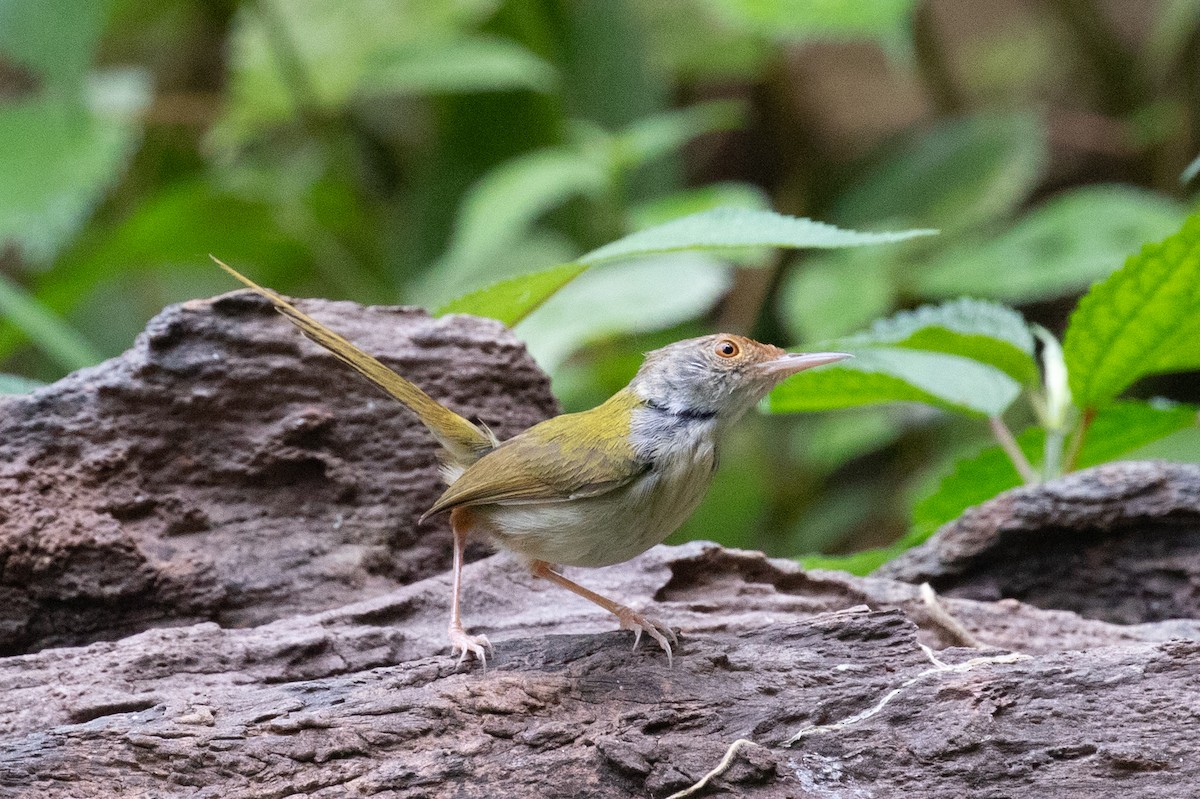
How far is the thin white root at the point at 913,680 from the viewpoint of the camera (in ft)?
8.31

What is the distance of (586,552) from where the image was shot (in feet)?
9.33

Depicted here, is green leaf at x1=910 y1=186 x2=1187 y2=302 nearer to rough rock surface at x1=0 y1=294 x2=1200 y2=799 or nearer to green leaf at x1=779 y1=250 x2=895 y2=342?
green leaf at x1=779 y1=250 x2=895 y2=342

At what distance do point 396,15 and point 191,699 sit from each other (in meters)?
6.01

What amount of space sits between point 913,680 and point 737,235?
1251 mm

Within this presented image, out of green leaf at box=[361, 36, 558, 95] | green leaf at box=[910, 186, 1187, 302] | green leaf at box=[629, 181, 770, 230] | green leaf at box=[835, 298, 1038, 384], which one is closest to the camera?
green leaf at box=[835, 298, 1038, 384]

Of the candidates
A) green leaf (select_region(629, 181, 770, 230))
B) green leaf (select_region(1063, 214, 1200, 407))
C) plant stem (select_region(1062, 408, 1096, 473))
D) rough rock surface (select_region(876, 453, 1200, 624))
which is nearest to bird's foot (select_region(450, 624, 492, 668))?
rough rock surface (select_region(876, 453, 1200, 624))

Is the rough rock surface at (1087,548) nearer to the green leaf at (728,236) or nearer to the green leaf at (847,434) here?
the green leaf at (728,236)

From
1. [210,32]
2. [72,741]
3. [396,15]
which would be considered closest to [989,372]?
[72,741]

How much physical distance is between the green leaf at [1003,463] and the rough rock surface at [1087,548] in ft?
1.01

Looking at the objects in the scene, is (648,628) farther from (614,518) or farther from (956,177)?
(956,177)

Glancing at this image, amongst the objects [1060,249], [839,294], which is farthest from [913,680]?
[1060,249]

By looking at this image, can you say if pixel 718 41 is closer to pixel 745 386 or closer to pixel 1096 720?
pixel 745 386

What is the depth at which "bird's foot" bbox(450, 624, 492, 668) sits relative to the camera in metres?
2.69

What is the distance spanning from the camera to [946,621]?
126 inches
